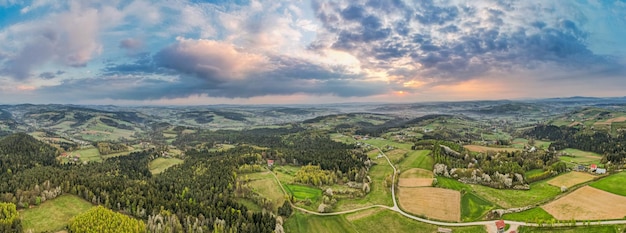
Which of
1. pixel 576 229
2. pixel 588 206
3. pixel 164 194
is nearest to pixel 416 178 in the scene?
pixel 588 206

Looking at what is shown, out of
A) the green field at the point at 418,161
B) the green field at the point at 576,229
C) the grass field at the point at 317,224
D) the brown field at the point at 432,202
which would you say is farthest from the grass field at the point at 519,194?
the grass field at the point at 317,224

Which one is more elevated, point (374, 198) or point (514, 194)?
point (514, 194)

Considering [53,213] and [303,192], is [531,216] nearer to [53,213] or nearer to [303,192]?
[303,192]

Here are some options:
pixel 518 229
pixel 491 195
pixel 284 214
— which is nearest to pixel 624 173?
pixel 491 195

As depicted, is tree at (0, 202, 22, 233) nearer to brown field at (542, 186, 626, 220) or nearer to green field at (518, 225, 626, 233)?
green field at (518, 225, 626, 233)

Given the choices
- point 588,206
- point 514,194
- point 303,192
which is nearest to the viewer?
point 588,206

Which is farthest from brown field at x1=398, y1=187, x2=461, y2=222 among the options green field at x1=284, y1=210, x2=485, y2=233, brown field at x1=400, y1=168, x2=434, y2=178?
brown field at x1=400, y1=168, x2=434, y2=178

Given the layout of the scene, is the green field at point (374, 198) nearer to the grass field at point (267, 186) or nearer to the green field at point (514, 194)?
the grass field at point (267, 186)
